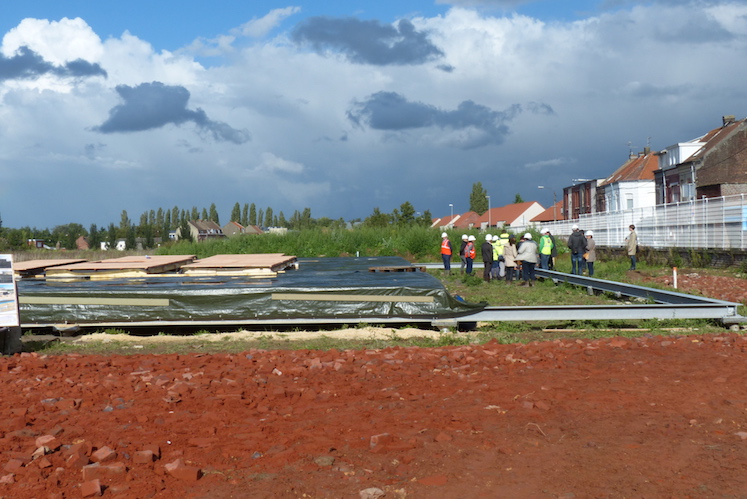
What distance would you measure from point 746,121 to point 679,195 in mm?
7092

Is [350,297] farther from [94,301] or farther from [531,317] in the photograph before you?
[94,301]

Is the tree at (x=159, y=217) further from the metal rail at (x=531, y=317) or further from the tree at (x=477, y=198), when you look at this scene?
the metal rail at (x=531, y=317)

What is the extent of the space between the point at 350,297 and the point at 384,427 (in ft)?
23.3

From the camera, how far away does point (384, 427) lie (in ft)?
18.6

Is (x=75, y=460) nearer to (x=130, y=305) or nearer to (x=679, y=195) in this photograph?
(x=130, y=305)

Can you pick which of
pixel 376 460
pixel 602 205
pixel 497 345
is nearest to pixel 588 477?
pixel 376 460

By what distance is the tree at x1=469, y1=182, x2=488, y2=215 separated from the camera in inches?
5399

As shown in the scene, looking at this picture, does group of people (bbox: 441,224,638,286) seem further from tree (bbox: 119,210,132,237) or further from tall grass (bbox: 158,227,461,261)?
tree (bbox: 119,210,132,237)

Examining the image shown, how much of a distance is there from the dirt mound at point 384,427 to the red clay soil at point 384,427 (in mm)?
18

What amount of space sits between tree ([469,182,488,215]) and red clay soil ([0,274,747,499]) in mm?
129649

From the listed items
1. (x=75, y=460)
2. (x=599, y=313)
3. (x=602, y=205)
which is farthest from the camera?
(x=602, y=205)

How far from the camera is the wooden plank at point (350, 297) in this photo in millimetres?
12648

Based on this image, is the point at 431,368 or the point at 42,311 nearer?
the point at 431,368

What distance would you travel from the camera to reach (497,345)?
33.0ft
